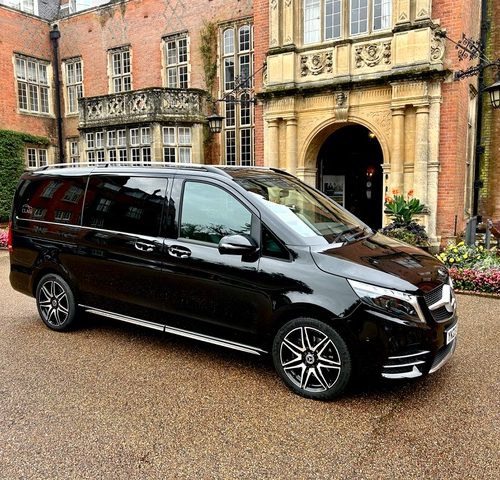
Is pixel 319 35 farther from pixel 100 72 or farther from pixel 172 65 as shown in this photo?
pixel 100 72

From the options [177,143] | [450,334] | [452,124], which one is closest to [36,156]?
[177,143]

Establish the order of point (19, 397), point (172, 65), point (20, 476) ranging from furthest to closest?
point (172, 65) < point (19, 397) < point (20, 476)

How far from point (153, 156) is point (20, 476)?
13.8 metres

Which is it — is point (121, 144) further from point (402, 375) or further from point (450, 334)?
point (402, 375)

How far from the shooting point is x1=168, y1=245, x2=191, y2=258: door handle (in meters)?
4.19

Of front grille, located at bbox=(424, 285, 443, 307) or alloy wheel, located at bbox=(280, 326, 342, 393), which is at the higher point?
front grille, located at bbox=(424, 285, 443, 307)

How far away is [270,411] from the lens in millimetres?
3445

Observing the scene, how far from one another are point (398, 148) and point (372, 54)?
2.41 metres

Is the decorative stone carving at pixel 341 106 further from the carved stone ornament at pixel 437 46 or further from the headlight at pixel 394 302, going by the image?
the headlight at pixel 394 302

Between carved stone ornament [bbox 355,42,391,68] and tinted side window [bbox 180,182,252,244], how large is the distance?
8.38 metres

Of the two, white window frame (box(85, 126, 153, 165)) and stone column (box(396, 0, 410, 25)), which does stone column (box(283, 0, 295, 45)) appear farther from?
white window frame (box(85, 126, 153, 165))

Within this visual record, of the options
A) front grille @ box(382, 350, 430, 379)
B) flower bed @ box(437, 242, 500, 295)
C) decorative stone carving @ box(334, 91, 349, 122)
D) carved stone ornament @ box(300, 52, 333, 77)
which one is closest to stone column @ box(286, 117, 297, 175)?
decorative stone carving @ box(334, 91, 349, 122)

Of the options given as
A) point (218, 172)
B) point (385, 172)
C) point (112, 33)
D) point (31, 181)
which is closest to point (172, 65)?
point (112, 33)

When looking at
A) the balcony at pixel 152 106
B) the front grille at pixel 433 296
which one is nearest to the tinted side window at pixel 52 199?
the front grille at pixel 433 296
